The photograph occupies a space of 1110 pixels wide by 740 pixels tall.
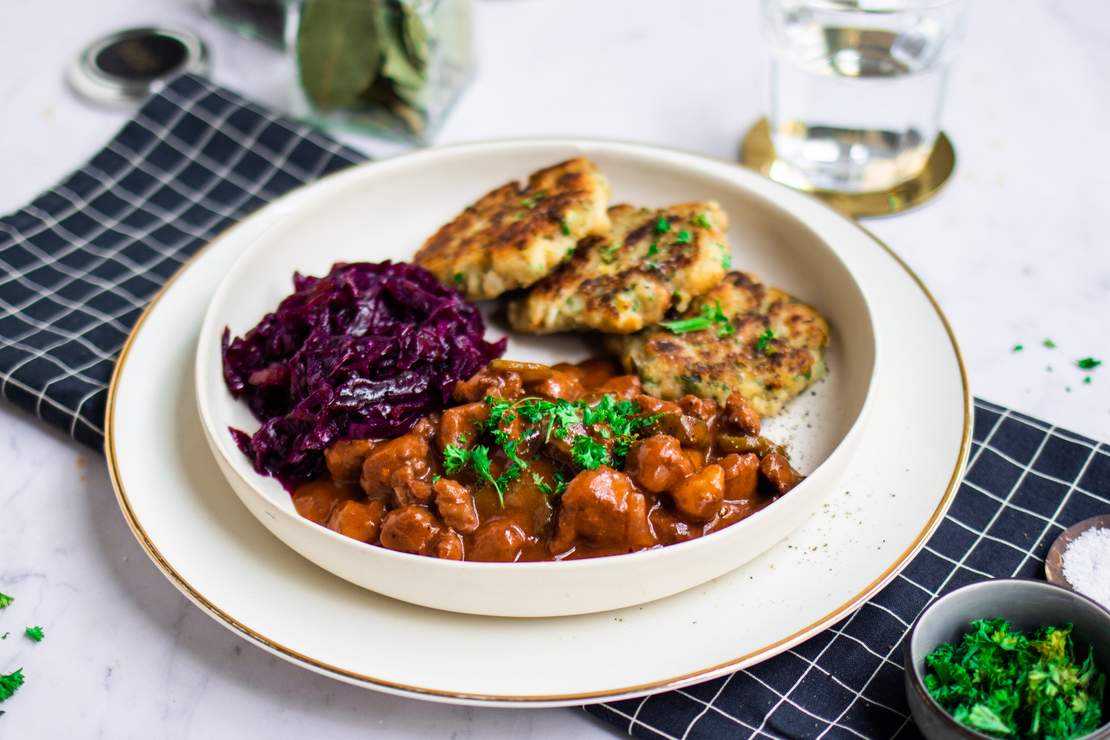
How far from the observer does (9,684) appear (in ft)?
11.4

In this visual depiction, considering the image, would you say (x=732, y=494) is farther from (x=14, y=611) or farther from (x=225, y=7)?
(x=225, y=7)

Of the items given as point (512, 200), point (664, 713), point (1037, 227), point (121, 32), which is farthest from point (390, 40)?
point (664, 713)

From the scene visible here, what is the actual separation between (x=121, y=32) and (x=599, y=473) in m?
5.04

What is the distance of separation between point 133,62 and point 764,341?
14.6ft

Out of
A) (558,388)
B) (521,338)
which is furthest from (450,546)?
(521,338)

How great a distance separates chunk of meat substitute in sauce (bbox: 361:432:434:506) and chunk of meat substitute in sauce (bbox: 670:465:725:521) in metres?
0.82

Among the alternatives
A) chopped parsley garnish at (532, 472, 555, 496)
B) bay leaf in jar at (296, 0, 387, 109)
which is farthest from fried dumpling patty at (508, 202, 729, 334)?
bay leaf in jar at (296, 0, 387, 109)

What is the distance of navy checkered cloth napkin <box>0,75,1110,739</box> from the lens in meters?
3.32

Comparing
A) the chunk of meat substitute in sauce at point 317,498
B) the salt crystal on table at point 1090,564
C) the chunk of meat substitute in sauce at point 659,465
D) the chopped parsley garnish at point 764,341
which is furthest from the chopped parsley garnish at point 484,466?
the salt crystal on table at point 1090,564

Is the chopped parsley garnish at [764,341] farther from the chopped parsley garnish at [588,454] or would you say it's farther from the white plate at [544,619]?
the chopped parsley garnish at [588,454]

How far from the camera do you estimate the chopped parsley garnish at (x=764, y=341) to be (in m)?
4.21

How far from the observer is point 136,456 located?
3.84 m

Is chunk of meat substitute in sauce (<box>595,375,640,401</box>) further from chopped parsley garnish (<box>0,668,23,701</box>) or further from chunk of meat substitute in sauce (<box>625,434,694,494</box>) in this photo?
chopped parsley garnish (<box>0,668,23,701</box>)

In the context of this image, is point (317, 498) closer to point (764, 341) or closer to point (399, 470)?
point (399, 470)
